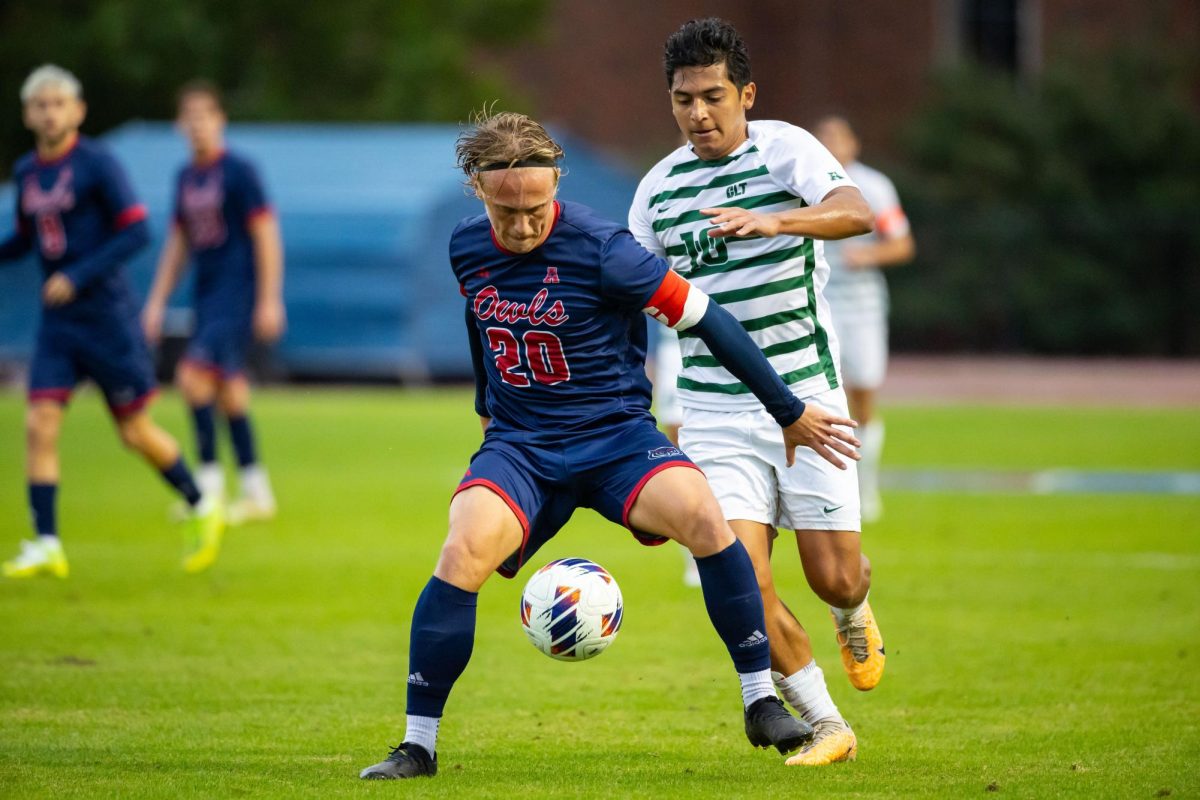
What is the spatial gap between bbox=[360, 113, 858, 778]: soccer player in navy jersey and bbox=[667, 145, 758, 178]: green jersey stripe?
0.61 m

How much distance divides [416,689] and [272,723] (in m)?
1.19

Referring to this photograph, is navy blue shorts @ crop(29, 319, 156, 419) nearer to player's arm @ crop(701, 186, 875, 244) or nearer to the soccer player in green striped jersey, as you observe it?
the soccer player in green striped jersey

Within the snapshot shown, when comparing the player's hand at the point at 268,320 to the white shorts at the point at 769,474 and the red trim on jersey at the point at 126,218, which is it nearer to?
the red trim on jersey at the point at 126,218

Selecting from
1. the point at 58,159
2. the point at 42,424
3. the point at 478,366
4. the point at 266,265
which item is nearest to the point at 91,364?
the point at 42,424

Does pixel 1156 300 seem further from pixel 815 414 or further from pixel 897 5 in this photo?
pixel 815 414

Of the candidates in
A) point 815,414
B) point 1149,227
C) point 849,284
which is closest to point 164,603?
point 815,414

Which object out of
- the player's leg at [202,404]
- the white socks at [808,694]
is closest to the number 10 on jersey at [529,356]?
the white socks at [808,694]

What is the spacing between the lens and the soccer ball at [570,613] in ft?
18.0

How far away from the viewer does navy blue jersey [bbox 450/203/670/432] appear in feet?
18.0

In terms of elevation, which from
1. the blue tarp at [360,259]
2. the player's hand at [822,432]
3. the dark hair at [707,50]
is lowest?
the blue tarp at [360,259]

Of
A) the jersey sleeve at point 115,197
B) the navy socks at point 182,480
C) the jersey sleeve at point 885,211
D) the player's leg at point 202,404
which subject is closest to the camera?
the jersey sleeve at point 115,197

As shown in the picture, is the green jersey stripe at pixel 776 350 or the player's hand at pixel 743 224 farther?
the green jersey stripe at pixel 776 350

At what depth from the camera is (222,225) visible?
12.1m

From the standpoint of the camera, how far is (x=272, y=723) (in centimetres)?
629
